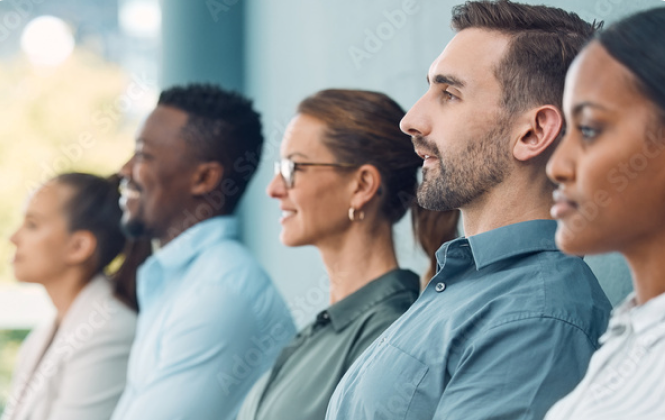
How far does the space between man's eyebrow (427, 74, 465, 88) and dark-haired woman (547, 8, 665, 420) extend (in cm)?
42

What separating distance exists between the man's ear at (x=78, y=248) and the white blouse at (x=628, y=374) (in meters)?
2.04

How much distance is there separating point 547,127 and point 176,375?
1.18 m

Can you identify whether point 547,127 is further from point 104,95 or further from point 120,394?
point 104,95

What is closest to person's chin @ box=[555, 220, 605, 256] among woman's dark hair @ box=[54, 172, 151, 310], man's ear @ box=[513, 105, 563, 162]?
man's ear @ box=[513, 105, 563, 162]

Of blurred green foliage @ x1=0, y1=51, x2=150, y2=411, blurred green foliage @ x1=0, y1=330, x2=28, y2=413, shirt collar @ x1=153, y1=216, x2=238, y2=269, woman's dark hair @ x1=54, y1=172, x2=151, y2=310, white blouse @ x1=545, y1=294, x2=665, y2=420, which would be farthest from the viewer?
blurred green foliage @ x1=0, y1=51, x2=150, y2=411

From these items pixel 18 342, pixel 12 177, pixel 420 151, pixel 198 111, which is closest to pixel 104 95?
pixel 12 177

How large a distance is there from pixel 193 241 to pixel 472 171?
124 centimetres

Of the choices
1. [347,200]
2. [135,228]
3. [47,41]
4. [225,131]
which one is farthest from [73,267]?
[47,41]

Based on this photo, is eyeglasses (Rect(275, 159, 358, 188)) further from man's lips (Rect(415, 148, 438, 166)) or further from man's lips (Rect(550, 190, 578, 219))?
man's lips (Rect(550, 190, 578, 219))

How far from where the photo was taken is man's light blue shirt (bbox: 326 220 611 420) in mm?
1044

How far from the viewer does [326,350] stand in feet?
5.39

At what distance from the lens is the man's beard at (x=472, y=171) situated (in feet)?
4.11

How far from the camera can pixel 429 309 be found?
124 centimetres

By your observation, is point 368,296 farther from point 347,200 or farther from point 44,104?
point 44,104
